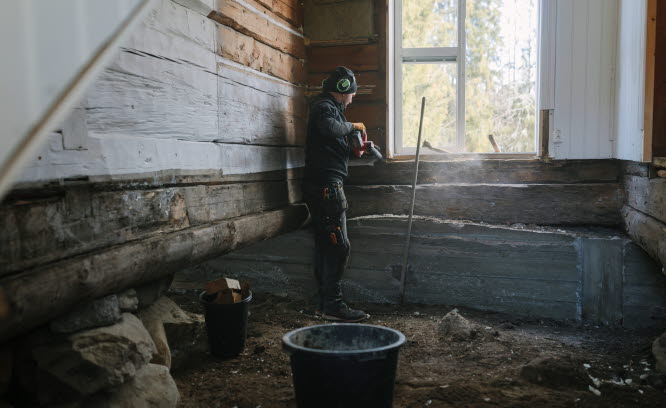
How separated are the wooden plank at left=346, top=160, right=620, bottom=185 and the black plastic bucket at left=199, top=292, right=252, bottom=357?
230 centimetres

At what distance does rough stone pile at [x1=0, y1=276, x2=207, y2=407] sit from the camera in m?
2.35

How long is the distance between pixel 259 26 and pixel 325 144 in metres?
1.11

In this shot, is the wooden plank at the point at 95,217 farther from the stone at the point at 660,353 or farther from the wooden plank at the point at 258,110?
the stone at the point at 660,353

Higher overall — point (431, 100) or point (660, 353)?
point (431, 100)

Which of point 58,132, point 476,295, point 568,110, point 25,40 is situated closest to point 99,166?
point 58,132

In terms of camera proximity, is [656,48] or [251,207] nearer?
[656,48]

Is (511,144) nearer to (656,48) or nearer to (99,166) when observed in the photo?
(656,48)

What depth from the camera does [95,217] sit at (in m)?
2.49

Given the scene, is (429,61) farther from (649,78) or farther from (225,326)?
(225,326)

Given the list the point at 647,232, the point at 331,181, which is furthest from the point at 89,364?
the point at 647,232

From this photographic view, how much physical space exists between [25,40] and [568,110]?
4481mm

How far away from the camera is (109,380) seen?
2428 mm

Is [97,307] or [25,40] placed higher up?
[25,40]

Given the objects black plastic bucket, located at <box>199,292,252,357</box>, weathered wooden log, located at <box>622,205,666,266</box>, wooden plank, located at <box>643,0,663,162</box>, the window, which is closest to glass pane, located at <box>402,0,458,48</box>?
the window
